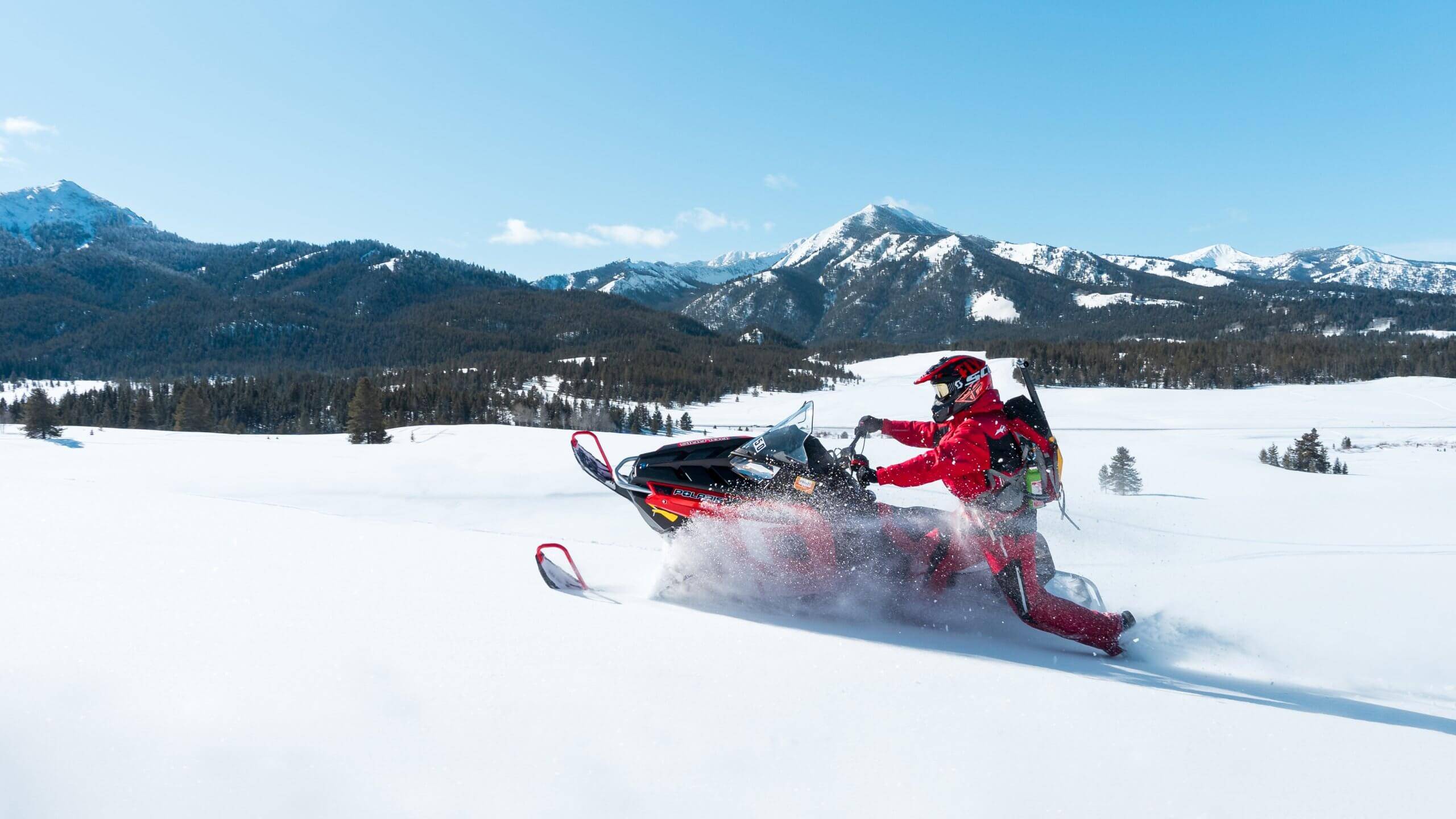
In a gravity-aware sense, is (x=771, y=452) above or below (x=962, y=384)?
below

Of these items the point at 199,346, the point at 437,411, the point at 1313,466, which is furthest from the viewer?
the point at 199,346

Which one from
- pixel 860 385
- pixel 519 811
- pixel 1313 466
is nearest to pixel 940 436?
pixel 519 811

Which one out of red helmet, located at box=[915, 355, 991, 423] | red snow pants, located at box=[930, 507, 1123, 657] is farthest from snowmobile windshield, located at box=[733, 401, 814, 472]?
red snow pants, located at box=[930, 507, 1123, 657]

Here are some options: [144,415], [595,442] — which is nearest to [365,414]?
[595,442]

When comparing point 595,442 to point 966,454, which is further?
point 595,442

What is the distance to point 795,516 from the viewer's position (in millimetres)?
5316

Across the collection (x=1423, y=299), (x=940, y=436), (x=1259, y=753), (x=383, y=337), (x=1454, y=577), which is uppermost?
(x=1423, y=299)

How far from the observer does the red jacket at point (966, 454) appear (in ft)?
15.7

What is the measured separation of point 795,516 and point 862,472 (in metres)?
0.65

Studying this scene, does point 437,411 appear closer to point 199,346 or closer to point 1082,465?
point 1082,465

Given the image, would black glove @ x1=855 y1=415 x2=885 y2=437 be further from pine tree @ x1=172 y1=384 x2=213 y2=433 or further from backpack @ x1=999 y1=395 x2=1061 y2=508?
pine tree @ x1=172 y1=384 x2=213 y2=433

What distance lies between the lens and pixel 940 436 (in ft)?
17.5

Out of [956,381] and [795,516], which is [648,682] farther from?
[956,381]

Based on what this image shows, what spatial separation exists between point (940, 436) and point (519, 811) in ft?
13.3
